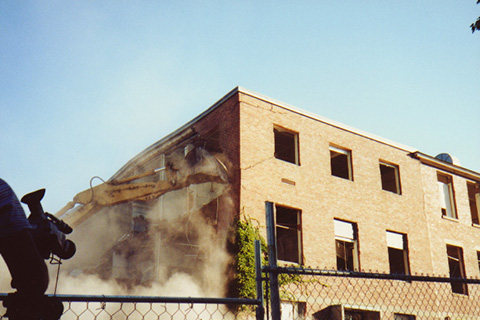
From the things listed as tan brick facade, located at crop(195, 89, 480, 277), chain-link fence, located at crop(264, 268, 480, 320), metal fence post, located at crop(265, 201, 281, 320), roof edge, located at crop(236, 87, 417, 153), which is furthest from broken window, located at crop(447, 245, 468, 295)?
metal fence post, located at crop(265, 201, 281, 320)

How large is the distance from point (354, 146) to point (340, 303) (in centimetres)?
646

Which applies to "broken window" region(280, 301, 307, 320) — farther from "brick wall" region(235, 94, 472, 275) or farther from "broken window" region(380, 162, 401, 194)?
"broken window" region(380, 162, 401, 194)

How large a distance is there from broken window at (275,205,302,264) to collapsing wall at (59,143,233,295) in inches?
99.9

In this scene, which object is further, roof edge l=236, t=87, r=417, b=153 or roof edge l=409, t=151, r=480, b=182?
roof edge l=409, t=151, r=480, b=182

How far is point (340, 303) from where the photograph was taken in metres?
15.4

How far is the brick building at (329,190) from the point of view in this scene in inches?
613

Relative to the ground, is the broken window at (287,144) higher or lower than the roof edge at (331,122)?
lower

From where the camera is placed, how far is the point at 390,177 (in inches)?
815

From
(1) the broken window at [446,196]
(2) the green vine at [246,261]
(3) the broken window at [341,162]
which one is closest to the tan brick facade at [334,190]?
(3) the broken window at [341,162]

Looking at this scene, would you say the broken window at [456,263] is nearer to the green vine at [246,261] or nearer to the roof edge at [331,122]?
the roof edge at [331,122]

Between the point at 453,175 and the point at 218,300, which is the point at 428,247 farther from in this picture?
the point at 218,300

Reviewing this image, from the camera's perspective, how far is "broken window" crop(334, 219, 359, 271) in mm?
17000

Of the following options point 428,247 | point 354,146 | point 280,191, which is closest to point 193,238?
point 280,191

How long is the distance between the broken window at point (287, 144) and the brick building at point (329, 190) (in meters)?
0.05
